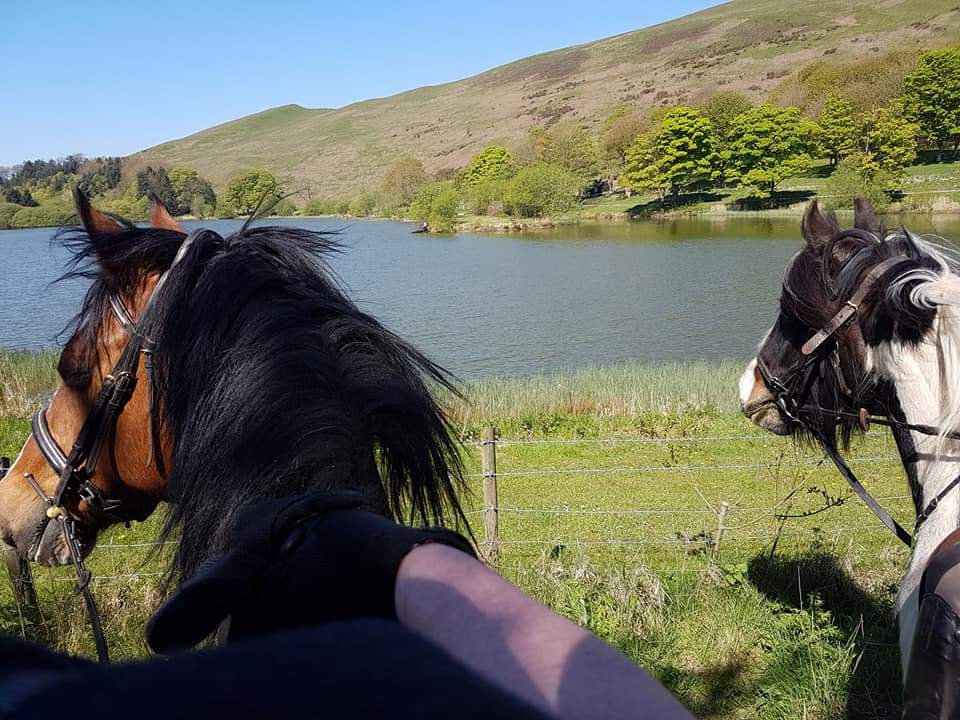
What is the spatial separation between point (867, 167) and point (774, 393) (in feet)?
160

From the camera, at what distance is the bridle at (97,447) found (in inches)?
71.1

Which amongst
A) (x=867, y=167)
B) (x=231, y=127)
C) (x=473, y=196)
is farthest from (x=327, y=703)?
(x=231, y=127)

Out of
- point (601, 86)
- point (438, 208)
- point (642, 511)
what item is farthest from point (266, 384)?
point (601, 86)

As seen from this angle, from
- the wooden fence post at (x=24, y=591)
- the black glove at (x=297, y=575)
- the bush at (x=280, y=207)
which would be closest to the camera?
the black glove at (x=297, y=575)

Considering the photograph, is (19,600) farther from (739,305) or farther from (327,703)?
(739,305)

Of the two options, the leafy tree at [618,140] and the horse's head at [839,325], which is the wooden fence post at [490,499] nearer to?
the horse's head at [839,325]

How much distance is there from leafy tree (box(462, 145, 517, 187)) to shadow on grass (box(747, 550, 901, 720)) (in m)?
71.8

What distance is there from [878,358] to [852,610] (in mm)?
2368

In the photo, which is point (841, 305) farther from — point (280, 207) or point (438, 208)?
point (438, 208)

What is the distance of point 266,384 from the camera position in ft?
4.86

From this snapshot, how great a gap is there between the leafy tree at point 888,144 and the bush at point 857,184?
0.50 metres

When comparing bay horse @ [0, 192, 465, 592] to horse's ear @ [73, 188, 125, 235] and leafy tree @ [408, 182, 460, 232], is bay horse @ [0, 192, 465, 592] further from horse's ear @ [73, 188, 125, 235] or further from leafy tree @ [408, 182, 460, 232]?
leafy tree @ [408, 182, 460, 232]

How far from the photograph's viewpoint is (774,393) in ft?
10.9

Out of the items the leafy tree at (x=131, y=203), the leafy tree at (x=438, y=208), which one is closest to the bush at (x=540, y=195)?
the leafy tree at (x=438, y=208)
